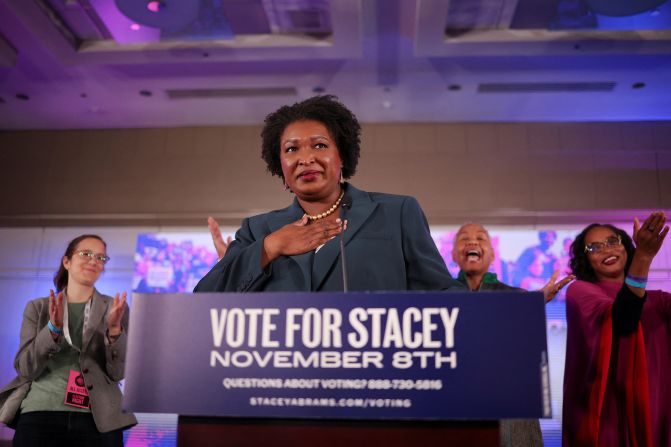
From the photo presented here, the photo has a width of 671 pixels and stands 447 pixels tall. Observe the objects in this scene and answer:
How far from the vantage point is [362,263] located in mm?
1490

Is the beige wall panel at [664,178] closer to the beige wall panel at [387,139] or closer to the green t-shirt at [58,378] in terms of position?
the beige wall panel at [387,139]

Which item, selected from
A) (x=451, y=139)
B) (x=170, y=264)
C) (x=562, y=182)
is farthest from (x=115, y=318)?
(x=562, y=182)

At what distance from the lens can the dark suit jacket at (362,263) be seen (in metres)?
1.42

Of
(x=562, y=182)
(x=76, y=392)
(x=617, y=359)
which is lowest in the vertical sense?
(x=76, y=392)

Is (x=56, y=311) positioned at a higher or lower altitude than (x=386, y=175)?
lower

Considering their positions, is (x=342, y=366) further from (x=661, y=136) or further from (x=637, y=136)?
(x=661, y=136)

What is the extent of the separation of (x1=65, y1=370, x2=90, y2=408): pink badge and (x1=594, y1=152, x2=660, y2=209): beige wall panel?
15.2 ft

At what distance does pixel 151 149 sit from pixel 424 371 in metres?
5.56

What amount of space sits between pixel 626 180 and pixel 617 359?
3.32 m

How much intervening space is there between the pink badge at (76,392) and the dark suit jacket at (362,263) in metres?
1.73

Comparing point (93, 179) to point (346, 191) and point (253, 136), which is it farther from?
point (346, 191)

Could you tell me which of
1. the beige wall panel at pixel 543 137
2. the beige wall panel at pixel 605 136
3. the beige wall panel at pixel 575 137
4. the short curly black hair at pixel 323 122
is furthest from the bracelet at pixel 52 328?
the beige wall panel at pixel 605 136

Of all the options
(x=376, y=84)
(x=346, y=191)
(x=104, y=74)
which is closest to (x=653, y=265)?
(x=376, y=84)

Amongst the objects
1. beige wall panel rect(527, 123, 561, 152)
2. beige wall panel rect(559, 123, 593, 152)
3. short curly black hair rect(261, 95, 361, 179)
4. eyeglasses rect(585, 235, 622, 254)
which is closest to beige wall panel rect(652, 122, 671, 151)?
beige wall panel rect(559, 123, 593, 152)
